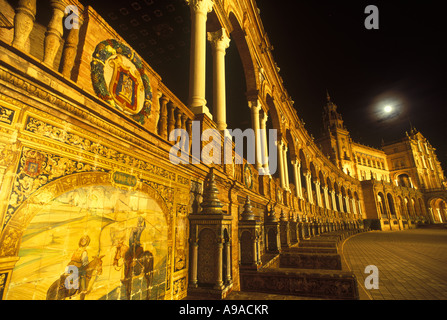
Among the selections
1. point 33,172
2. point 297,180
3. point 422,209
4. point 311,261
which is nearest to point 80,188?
point 33,172

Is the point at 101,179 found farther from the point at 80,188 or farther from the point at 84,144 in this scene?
the point at 84,144

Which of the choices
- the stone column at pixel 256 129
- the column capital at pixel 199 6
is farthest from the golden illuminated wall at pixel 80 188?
the stone column at pixel 256 129

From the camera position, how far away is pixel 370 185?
40312mm

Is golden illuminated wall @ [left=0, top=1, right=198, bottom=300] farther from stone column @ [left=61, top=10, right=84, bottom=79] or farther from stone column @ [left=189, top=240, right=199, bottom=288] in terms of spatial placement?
stone column @ [left=189, top=240, right=199, bottom=288]

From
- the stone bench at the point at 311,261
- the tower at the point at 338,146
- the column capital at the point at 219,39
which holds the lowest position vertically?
the stone bench at the point at 311,261

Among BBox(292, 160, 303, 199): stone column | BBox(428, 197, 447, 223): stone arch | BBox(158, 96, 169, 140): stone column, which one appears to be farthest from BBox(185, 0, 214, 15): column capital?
BBox(428, 197, 447, 223): stone arch

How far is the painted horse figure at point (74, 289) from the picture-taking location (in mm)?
1482

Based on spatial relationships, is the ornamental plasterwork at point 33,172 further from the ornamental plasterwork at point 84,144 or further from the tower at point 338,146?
the tower at point 338,146

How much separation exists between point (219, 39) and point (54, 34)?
5.46m

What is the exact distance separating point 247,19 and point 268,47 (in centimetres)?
279

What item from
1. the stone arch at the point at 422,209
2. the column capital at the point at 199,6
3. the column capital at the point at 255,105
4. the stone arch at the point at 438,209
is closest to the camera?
the column capital at the point at 199,6

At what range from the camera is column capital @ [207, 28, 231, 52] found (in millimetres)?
6391

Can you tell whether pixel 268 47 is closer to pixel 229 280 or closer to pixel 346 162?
pixel 229 280

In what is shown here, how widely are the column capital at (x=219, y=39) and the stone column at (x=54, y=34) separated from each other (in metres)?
5.09
